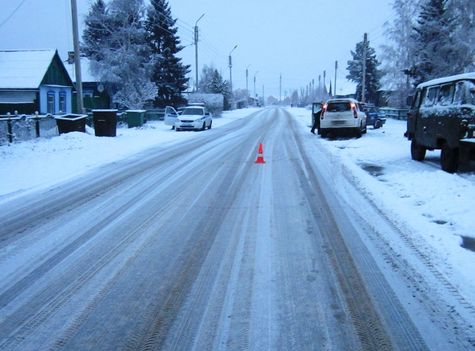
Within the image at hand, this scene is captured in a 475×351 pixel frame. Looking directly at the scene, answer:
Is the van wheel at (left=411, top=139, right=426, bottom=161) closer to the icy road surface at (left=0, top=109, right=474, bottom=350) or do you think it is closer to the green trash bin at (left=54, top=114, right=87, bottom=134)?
the icy road surface at (left=0, top=109, right=474, bottom=350)

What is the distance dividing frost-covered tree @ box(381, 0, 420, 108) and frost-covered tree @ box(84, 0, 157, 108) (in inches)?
948

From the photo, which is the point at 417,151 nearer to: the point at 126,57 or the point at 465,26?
the point at 465,26

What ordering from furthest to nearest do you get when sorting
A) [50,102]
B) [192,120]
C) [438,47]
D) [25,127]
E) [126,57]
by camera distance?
[126,57], [438,47], [50,102], [192,120], [25,127]

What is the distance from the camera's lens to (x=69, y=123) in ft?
74.5

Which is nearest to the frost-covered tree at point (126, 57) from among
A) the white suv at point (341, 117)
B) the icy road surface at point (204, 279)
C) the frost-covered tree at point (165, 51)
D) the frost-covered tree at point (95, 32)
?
the frost-covered tree at point (95, 32)

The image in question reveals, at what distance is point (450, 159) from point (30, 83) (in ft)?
107

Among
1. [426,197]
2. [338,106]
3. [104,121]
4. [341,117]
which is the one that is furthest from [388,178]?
[104,121]

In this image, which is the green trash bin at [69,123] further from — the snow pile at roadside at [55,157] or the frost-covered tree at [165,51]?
the frost-covered tree at [165,51]

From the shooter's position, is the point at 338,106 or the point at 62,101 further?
the point at 62,101

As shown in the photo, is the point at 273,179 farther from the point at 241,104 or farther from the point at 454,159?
the point at 241,104

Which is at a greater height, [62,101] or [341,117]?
[62,101]

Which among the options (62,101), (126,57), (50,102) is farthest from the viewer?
(126,57)

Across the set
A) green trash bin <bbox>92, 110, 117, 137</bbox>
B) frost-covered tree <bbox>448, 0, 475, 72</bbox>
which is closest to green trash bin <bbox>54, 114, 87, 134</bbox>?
green trash bin <bbox>92, 110, 117, 137</bbox>

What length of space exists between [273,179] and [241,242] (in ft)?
16.5
